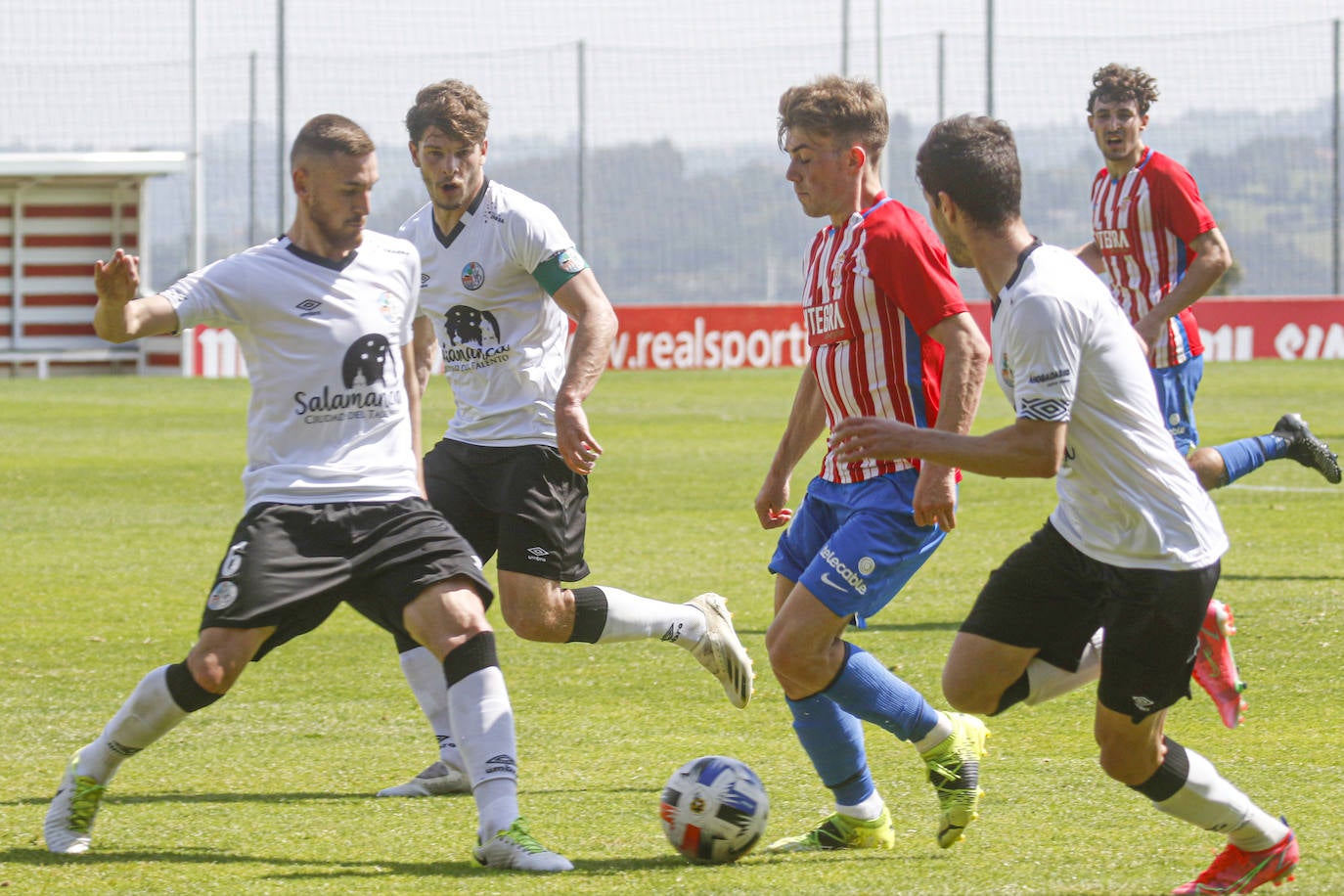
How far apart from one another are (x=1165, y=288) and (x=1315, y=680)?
226 cm

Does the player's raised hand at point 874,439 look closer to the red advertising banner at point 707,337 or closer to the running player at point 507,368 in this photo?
the running player at point 507,368

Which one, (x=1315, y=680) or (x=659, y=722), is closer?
(x=659, y=722)

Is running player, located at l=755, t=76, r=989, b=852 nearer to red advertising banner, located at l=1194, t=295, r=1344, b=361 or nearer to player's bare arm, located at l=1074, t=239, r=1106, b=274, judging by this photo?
player's bare arm, located at l=1074, t=239, r=1106, b=274

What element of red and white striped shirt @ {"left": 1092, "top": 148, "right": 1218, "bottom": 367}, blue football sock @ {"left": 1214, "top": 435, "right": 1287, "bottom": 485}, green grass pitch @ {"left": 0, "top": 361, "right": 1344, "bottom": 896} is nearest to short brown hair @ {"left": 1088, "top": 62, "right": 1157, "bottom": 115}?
red and white striped shirt @ {"left": 1092, "top": 148, "right": 1218, "bottom": 367}

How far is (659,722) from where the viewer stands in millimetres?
6551

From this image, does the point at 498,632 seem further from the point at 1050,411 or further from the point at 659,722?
the point at 1050,411

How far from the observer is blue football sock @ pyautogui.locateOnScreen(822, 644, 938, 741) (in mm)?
4977

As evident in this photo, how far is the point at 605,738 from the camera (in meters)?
6.35

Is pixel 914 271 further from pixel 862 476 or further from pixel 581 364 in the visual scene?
pixel 581 364

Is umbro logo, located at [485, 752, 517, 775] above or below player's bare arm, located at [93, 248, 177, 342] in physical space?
below

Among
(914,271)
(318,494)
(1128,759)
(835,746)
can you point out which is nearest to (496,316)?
(318,494)

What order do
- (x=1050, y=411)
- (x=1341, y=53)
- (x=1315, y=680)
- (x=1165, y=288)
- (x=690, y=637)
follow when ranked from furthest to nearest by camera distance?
(x=1341, y=53) → (x=1165, y=288) → (x=1315, y=680) → (x=690, y=637) → (x=1050, y=411)

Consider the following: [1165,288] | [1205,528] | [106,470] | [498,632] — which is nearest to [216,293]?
[1205,528]

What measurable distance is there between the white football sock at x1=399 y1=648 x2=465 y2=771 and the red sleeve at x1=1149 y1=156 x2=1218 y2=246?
173 inches
